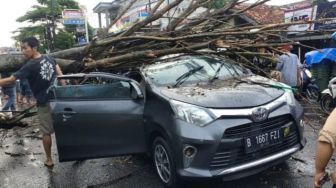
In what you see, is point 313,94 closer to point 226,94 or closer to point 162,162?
point 226,94

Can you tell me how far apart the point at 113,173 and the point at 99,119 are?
37.5 inches

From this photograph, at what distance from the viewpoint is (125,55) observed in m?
6.12

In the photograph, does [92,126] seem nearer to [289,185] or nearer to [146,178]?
[146,178]

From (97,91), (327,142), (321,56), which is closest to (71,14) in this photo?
(321,56)

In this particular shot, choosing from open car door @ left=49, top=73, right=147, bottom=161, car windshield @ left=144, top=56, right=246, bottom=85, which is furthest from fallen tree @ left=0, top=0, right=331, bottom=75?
open car door @ left=49, top=73, right=147, bottom=161

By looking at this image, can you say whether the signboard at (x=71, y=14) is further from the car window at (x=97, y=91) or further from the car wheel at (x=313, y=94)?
the car window at (x=97, y=91)

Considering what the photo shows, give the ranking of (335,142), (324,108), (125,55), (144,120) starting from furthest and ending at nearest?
1. (324,108)
2. (125,55)
3. (144,120)
4. (335,142)

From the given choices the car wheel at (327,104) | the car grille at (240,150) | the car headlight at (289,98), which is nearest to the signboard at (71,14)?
the car wheel at (327,104)

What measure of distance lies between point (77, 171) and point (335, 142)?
13.6 feet

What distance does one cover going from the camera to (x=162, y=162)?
4.51 meters

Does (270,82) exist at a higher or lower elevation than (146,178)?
higher

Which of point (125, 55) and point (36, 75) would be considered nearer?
point (36, 75)

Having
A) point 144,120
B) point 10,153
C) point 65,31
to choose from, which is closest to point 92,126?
point 144,120

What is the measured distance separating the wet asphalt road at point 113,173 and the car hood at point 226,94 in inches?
39.1
